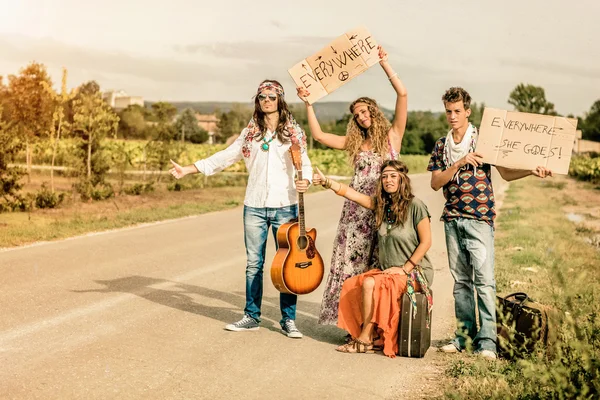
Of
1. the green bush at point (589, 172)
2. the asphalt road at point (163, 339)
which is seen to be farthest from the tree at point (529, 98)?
the asphalt road at point (163, 339)

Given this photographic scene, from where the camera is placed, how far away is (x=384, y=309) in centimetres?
677

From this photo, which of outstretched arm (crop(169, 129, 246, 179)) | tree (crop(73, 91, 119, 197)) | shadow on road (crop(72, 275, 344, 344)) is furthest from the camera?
tree (crop(73, 91, 119, 197))

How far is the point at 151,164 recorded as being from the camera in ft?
94.4

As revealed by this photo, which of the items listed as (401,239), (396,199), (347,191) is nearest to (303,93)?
(347,191)

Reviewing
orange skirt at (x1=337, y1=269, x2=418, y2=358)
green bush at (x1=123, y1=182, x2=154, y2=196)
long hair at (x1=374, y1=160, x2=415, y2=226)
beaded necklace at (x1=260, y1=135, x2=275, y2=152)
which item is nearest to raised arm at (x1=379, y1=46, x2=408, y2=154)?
long hair at (x1=374, y1=160, x2=415, y2=226)

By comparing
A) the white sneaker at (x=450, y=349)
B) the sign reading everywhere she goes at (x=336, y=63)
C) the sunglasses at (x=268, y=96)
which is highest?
the sign reading everywhere she goes at (x=336, y=63)

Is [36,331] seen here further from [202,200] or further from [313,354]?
[202,200]

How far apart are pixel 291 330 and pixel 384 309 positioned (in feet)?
3.59

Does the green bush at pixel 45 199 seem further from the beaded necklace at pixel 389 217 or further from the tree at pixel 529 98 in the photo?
the tree at pixel 529 98

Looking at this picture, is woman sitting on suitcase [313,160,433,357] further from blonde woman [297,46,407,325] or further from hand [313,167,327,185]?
blonde woman [297,46,407,325]

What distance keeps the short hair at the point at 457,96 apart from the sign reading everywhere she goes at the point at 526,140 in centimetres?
19

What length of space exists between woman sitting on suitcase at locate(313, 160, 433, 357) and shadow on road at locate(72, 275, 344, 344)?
51cm

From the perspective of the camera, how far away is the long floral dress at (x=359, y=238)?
720cm

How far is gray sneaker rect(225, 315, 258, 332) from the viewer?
768cm
